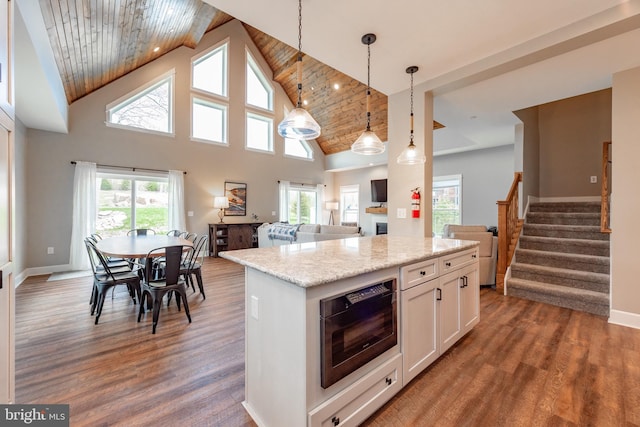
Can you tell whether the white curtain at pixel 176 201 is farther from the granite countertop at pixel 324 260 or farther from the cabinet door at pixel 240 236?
the granite countertop at pixel 324 260

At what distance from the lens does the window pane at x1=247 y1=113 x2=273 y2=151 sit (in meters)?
8.19

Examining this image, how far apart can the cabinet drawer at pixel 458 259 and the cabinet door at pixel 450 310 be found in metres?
0.06

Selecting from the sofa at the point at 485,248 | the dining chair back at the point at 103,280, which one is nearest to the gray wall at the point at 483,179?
the sofa at the point at 485,248

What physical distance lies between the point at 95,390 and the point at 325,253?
71.1 inches

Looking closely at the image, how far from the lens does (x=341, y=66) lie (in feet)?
10.4

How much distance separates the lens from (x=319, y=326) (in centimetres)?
132

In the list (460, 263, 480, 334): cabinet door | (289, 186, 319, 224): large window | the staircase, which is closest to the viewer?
(460, 263, 480, 334): cabinet door

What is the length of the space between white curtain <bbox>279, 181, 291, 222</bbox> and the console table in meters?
1.38

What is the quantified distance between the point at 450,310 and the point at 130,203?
22.0ft

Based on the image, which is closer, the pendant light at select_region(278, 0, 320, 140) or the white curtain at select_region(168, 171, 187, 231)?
the pendant light at select_region(278, 0, 320, 140)

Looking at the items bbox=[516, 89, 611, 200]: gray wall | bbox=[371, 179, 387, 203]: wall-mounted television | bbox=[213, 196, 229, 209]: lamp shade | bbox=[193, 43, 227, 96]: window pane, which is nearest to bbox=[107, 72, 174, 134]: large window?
bbox=[193, 43, 227, 96]: window pane

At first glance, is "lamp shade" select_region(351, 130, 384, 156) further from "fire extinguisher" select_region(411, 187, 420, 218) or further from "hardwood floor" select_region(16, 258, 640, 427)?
"hardwood floor" select_region(16, 258, 640, 427)

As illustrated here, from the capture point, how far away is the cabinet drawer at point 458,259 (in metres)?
2.18

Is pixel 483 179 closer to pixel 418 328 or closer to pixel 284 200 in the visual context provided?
pixel 284 200
